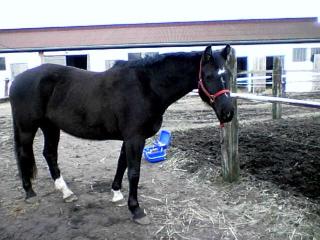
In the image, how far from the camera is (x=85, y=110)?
147 inches

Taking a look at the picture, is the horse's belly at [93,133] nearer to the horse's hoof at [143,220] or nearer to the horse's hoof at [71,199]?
the horse's hoof at [71,199]

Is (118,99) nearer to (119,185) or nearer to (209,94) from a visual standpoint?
(209,94)

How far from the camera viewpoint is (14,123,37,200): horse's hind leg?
4.06 metres

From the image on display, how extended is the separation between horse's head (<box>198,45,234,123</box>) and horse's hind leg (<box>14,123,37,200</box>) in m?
2.18

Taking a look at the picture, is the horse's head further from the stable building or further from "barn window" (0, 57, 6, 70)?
"barn window" (0, 57, 6, 70)

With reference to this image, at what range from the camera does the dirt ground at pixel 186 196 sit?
3250mm

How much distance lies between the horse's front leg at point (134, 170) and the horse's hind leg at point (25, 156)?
135cm

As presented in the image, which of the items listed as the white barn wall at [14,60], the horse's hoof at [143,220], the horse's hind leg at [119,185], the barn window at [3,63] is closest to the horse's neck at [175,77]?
the horse's hind leg at [119,185]

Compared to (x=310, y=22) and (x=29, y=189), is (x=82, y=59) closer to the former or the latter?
(x=310, y=22)

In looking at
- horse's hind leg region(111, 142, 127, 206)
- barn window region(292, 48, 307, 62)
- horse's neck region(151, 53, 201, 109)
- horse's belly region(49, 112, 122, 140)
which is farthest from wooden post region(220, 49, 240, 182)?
barn window region(292, 48, 307, 62)

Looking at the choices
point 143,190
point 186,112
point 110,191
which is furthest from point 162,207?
point 186,112

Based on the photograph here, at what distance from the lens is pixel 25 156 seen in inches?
161

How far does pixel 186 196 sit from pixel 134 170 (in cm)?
90

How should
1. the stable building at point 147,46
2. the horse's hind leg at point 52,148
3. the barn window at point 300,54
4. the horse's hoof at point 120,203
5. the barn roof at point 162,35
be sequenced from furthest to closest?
the barn window at point 300,54
the barn roof at point 162,35
the stable building at point 147,46
the horse's hind leg at point 52,148
the horse's hoof at point 120,203
